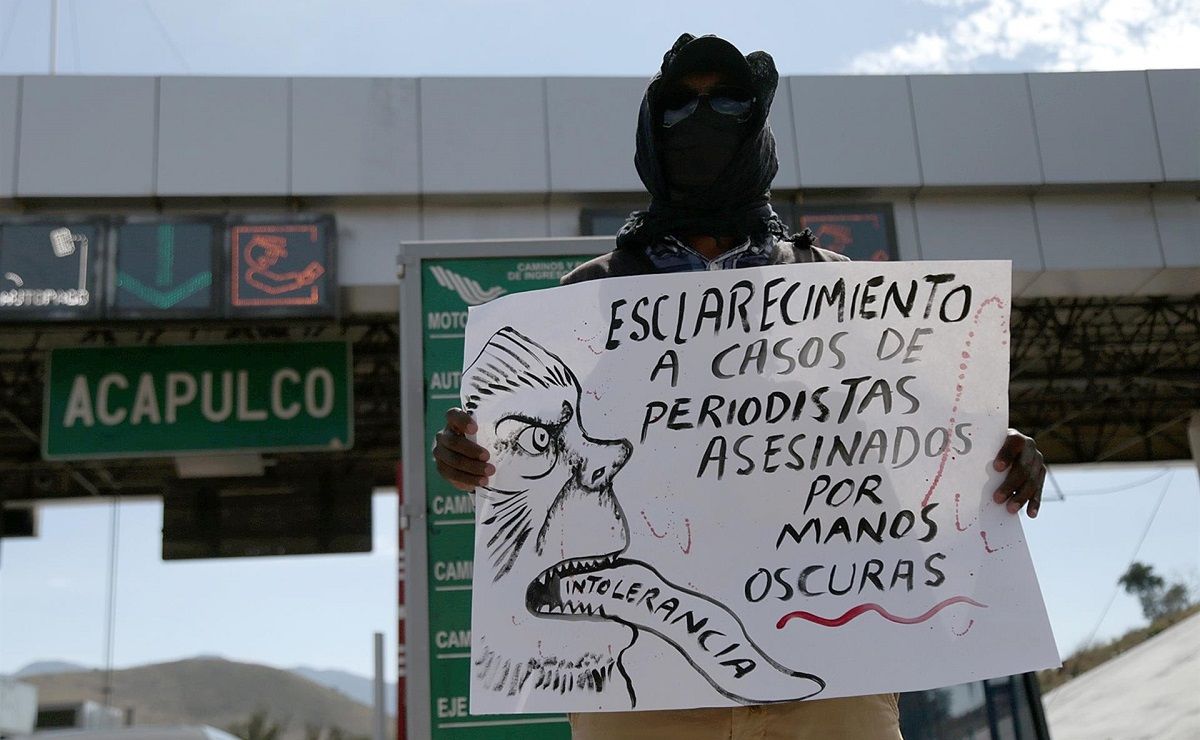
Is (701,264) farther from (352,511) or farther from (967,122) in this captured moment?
(352,511)

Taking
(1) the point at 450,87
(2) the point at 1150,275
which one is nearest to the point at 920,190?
(2) the point at 1150,275

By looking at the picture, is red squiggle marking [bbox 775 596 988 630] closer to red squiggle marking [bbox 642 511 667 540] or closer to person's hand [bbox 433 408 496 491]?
red squiggle marking [bbox 642 511 667 540]

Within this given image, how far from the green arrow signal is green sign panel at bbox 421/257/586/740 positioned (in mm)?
6613

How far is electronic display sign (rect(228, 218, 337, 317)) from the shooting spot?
1041 centimetres

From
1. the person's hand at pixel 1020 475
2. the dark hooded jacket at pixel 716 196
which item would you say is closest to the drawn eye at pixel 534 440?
the dark hooded jacket at pixel 716 196

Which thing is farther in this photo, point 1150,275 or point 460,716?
point 1150,275

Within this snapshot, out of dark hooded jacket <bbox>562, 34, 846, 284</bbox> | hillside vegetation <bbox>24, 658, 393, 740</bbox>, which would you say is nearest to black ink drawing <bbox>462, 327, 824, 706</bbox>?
dark hooded jacket <bbox>562, 34, 846, 284</bbox>

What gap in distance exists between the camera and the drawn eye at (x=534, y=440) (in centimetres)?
211

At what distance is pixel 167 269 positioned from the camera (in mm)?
10398

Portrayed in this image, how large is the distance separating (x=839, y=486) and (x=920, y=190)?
10778 millimetres

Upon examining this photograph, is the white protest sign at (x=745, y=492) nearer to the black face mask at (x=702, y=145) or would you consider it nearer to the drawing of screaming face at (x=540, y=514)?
the drawing of screaming face at (x=540, y=514)

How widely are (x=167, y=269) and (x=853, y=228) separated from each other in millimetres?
6449

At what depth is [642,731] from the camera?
77.4 inches

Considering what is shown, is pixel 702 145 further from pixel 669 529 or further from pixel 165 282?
pixel 165 282
